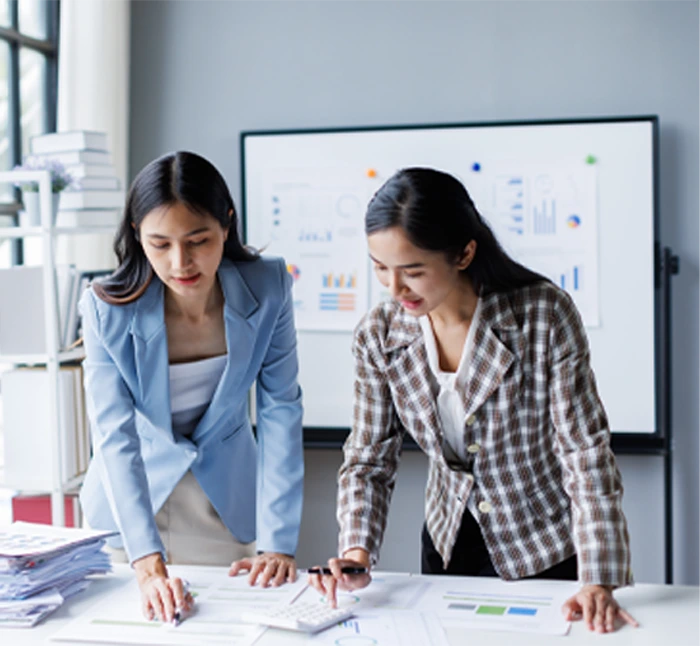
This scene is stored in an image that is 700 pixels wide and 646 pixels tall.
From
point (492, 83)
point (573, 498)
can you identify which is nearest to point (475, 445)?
point (573, 498)

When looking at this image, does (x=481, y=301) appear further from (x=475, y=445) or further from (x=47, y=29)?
(x=47, y=29)

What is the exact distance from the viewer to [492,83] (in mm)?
3033

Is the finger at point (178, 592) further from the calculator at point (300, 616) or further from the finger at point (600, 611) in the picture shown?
the finger at point (600, 611)

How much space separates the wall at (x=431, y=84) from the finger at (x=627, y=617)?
5.50 ft

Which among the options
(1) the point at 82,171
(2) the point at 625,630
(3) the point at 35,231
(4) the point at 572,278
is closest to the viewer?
(2) the point at 625,630

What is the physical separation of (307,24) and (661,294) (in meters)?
1.50

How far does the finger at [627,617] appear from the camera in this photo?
4.38 ft

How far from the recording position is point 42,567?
147cm

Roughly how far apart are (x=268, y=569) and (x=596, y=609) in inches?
21.5

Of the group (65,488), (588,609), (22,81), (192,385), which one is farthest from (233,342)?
(22,81)

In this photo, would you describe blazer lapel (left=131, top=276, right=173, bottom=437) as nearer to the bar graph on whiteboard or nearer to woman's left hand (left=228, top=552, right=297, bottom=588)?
woman's left hand (left=228, top=552, right=297, bottom=588)

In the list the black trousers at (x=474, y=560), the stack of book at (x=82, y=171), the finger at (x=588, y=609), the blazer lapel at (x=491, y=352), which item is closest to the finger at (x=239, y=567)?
the black trousers at (x=474, y=560)

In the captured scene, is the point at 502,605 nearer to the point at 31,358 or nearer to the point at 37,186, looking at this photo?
the point at 31,358

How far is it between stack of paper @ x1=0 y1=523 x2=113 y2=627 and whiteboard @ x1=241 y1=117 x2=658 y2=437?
160cm
